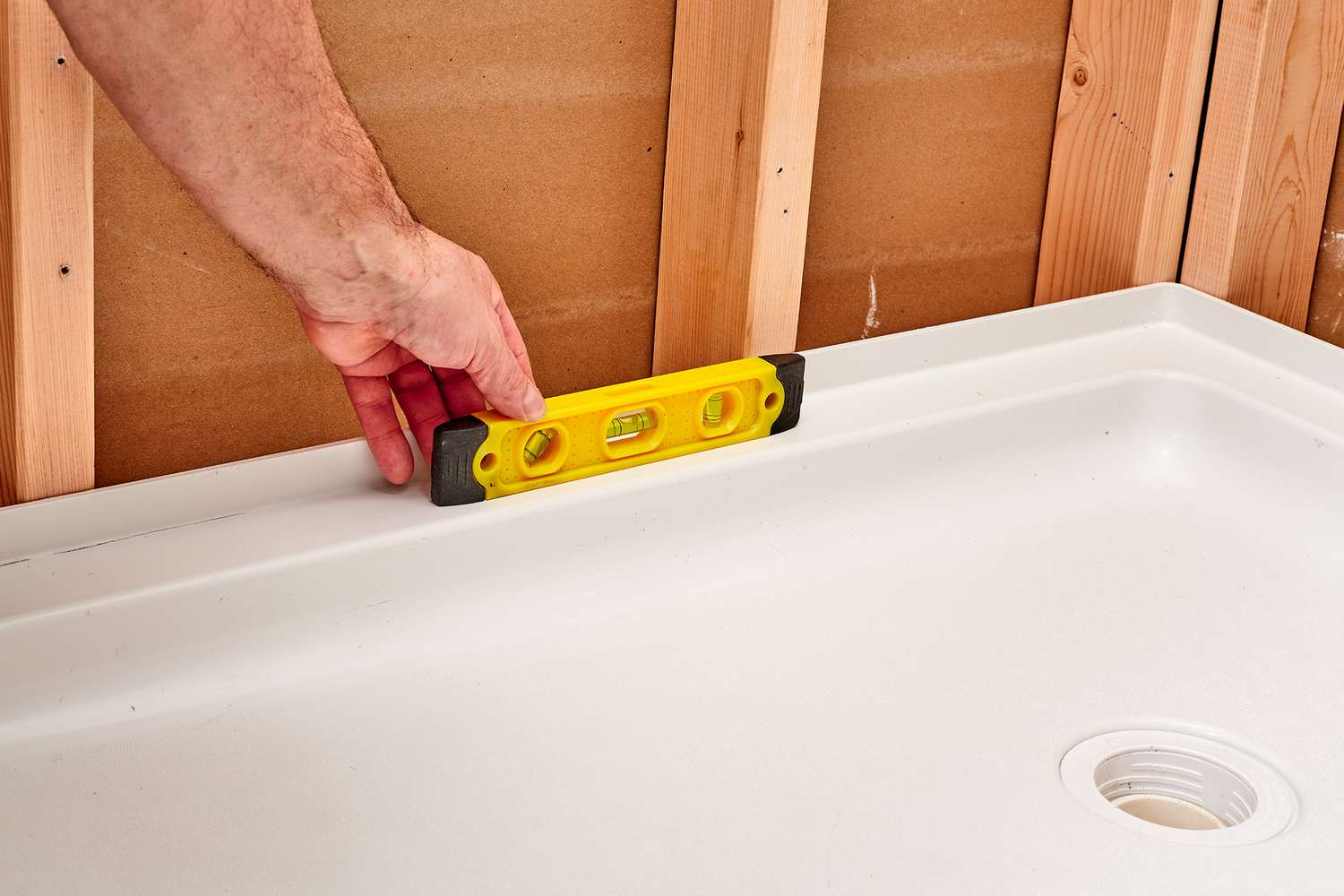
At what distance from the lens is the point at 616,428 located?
1.07m

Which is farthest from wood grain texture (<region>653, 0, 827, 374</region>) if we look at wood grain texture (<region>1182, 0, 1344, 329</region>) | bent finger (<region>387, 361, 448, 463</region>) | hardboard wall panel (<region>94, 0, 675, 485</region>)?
wood grain texture (<region>1182, 0, 1344, 329</region>)

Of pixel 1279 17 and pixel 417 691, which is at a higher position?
pixel 1279 17

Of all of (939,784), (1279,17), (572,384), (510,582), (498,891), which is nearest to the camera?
(498,891)

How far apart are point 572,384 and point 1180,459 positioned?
0.58 m

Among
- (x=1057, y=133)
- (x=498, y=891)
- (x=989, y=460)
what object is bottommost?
(x=498, y=891)

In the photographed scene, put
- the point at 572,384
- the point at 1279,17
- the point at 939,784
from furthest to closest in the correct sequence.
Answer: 1. the point at 1279,17
2. the point at 572,384
3. the point at 939,784

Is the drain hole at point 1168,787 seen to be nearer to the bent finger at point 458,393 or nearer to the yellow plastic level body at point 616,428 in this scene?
the yellow plastic level body at point 616,428

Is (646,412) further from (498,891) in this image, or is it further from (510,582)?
(498,891)

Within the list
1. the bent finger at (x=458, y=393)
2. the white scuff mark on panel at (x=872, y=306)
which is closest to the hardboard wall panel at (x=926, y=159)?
the white scuff mark on panel at (x=872, y=306)

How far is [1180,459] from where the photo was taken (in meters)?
1.28

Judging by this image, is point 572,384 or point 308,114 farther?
point 572,384

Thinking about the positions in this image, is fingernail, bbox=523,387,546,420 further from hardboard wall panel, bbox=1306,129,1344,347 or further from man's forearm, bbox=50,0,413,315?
hardboard wall panel, bbox=1306,129,1344,347

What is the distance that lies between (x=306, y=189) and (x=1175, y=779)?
68 centimetres

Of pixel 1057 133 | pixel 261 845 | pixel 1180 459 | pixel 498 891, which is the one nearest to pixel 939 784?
pixel 498 891
